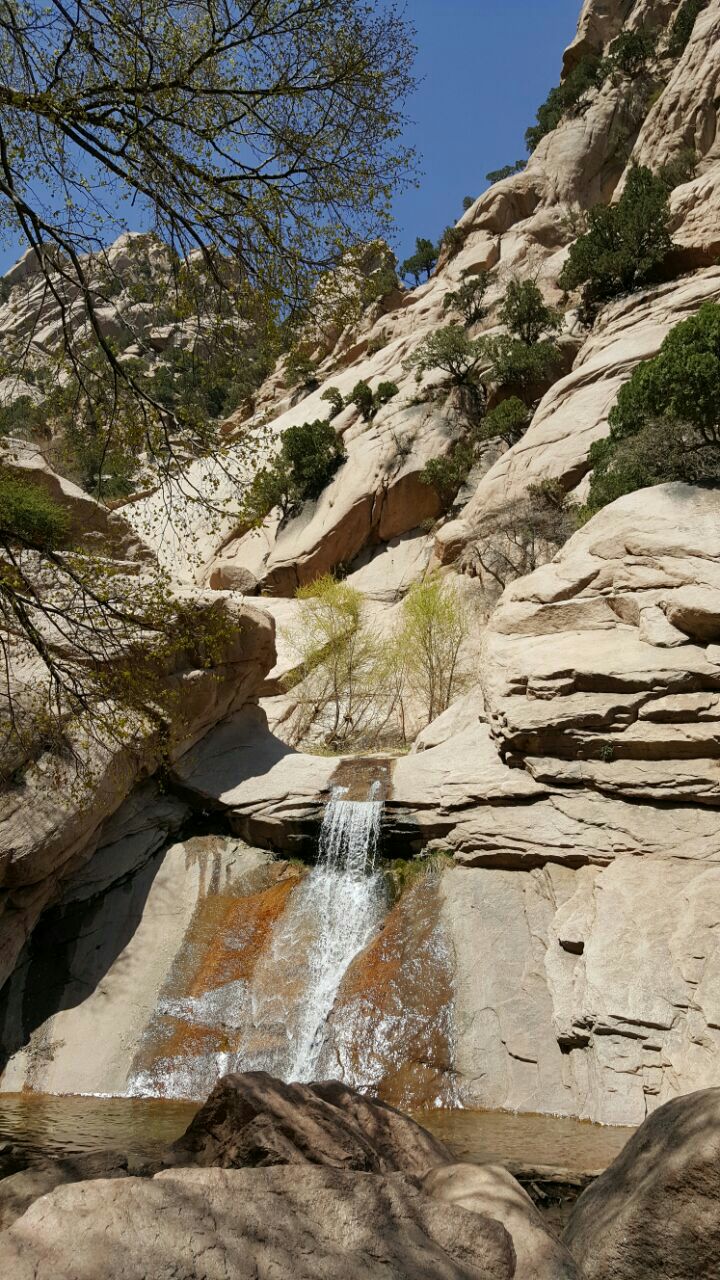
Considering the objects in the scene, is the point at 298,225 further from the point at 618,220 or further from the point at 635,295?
the point at 618,220

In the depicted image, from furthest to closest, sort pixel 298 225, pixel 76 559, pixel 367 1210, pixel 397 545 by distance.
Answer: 1. pixel 397 545
2. pixel 298 225
3. pixel 76 559
4. pixel 367 1210

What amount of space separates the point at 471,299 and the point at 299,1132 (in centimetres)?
4528

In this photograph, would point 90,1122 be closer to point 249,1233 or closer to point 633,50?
point 249,1233

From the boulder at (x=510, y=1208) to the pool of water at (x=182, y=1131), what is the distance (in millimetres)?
4053

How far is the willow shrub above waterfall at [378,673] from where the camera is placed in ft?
90.8

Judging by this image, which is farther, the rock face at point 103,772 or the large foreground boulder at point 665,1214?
the rock face at point 103,772

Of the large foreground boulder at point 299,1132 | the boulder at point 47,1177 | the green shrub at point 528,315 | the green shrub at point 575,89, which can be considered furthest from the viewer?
the green shrub at point 575,89

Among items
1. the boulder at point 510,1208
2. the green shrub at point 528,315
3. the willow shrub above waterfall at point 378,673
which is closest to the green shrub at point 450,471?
the green shrub at point 528,315

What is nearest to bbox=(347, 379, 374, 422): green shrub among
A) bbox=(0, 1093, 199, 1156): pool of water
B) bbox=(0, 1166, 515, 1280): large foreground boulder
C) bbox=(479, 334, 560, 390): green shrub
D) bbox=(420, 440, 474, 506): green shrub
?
bbox=(479, 334, 560, 390): green shrub

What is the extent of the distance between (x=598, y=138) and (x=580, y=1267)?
57600mm

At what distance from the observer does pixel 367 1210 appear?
418cm

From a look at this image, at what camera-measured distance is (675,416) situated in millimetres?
21375

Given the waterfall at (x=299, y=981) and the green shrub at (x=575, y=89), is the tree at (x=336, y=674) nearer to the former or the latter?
the waterfall at (x=299, y=981)

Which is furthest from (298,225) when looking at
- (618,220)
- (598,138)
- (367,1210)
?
(598,138)
